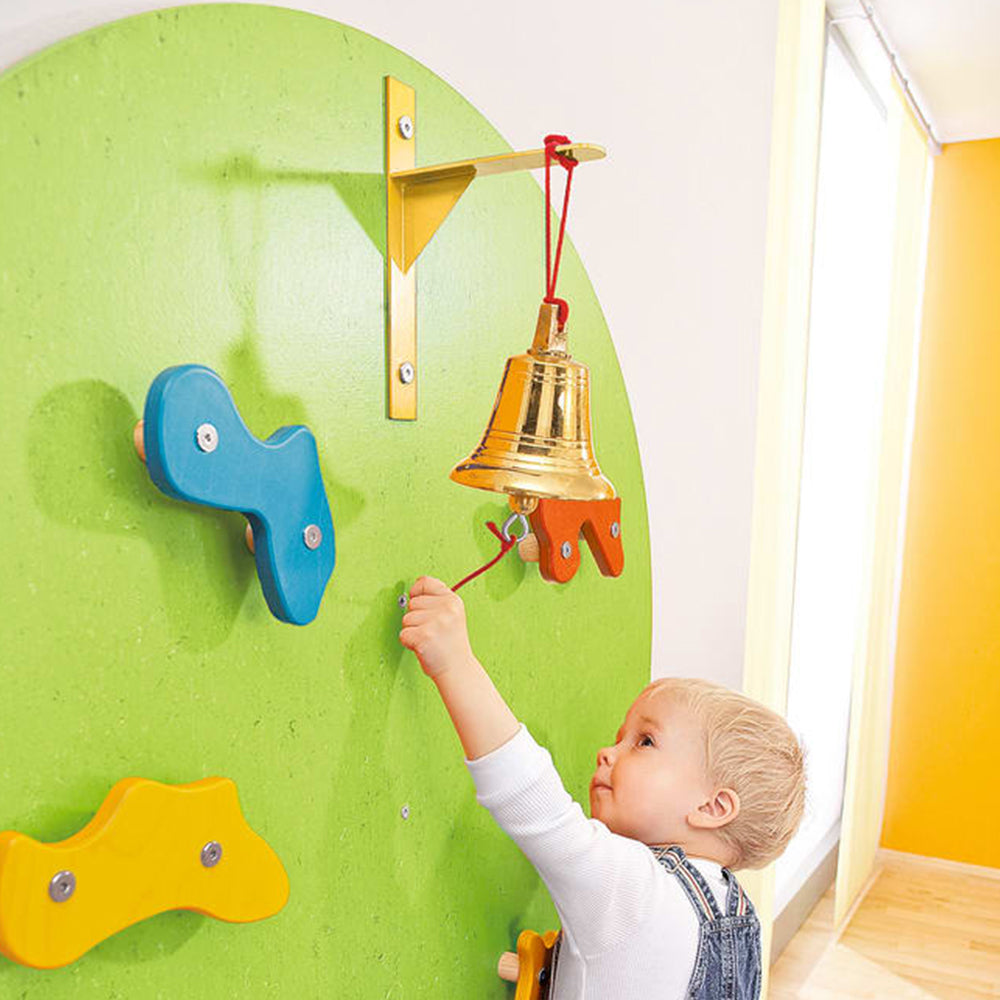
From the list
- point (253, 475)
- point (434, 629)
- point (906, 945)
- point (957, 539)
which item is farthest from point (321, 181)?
point (957, 539)

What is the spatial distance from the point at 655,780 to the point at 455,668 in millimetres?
316

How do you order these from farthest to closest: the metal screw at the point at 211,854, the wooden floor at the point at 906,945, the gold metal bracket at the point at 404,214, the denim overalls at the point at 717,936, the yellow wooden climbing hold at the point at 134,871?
the wooden floor at the point at 906,945 < the denim overalls at the point at 717,936 < the gold metal bracket at the point at 404,214 < the metal screw at the point at 211,854 < the yellow wooden climbing hold at the point at 134,871

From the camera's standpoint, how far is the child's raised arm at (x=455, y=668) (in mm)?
796

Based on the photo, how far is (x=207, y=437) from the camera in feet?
1.90

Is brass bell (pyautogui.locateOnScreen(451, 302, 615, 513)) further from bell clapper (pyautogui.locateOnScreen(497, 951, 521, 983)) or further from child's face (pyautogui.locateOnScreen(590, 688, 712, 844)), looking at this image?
bell clapper (pyautogui.locateOnScreen(497, 951, 521, 983))

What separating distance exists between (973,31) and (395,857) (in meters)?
2.49

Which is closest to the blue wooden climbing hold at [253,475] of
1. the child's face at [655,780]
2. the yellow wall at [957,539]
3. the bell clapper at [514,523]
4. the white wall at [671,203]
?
the bell clapper at [514,523]

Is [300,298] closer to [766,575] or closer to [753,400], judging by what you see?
[753,400]

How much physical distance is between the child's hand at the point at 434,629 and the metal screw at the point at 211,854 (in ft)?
0.72

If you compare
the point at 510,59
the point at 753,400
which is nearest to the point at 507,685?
the point at 510,59

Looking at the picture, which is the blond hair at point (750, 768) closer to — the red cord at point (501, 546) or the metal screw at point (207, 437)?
the red cord at point (501, 546)

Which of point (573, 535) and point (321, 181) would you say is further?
point (573, 535)

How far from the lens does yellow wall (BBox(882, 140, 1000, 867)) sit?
3.23 meters

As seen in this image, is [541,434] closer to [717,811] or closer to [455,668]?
[455,668]
